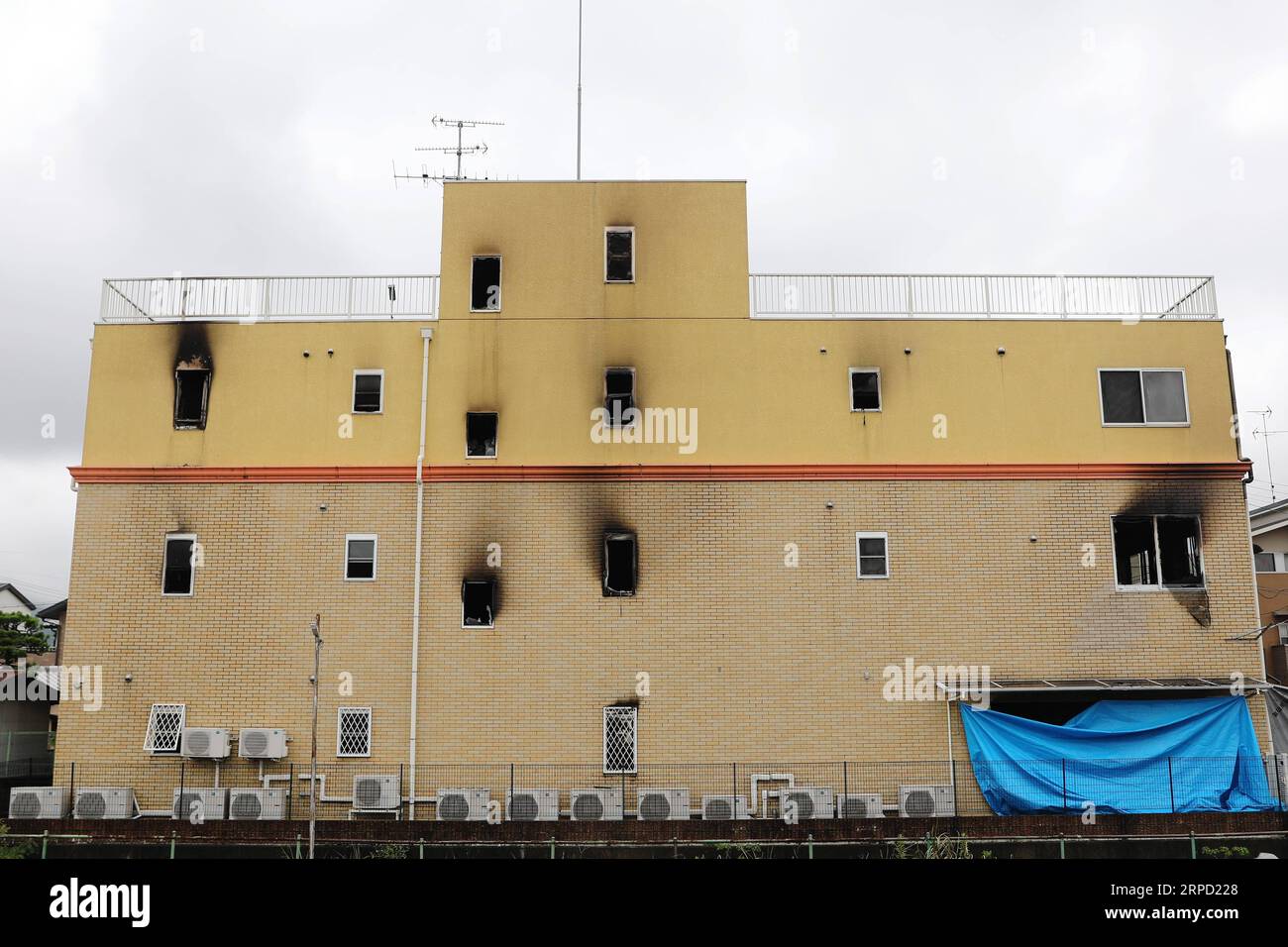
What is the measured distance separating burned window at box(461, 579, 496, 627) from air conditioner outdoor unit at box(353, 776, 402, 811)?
3447 mm

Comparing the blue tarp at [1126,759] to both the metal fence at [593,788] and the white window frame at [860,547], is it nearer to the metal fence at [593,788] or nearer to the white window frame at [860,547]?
the metal fence at [593,788]

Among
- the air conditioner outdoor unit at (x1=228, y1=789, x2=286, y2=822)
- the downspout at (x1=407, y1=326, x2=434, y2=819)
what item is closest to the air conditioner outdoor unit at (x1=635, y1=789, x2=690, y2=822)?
the downspout at (x1=407, y1=326, x2=434, y2=819)

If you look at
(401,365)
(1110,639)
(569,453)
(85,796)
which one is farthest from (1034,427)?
(85,796)

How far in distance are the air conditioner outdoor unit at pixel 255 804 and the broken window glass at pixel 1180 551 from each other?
18.9 meters

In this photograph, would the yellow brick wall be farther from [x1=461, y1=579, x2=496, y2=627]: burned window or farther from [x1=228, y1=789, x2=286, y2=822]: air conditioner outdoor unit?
[x1=228, y1=789, x2=286, y2=822]: air conditioner outdoor unit

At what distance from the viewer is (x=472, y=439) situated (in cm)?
2228

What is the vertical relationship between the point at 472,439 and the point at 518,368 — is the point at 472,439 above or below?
below

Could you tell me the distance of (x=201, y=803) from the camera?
20062 millimetres

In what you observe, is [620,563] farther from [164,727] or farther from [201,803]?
[164,727]

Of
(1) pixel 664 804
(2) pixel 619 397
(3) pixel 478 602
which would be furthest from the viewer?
(2) pixel 619 397

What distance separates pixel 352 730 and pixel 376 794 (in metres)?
1.48

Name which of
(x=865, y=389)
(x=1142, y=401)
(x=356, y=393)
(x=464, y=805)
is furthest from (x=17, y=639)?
(x=1142, y=401)
